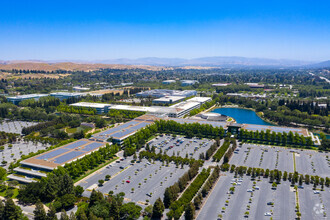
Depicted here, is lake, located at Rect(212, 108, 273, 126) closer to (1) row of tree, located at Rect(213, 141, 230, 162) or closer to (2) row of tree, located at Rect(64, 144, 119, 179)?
(1) row of tree, located at Rect(213, 141, 230, 162)

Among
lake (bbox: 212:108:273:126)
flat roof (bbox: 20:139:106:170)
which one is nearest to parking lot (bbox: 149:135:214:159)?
flat roof (bbox: 20:139:106:170)

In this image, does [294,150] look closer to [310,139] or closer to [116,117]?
[310,139]

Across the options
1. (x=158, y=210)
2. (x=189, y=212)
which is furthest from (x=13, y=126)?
(x=189, y=212)

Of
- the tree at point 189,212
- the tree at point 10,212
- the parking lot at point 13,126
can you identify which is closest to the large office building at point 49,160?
the tree at point 10,212

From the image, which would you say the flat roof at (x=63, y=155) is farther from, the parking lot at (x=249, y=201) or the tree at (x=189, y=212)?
the parking lot at (x=249, y=201)

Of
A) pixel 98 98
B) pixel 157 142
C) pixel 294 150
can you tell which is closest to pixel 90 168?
pixel 157 142

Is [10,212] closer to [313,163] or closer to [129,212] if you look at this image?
[129,212]
